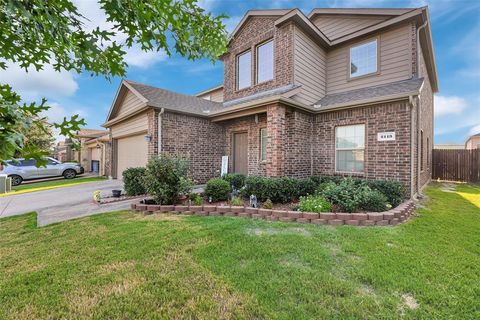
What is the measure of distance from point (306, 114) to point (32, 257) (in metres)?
8.36

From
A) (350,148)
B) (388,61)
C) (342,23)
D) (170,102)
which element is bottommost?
(350,148)

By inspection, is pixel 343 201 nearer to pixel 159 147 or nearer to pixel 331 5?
pixel 159 147

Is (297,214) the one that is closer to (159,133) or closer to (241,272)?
(241,272)

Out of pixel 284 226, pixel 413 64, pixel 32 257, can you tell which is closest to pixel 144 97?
pixel 32 257

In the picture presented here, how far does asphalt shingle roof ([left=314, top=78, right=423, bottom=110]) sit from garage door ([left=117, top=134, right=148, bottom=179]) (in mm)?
7642

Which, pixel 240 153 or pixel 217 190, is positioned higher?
pixel 240 153

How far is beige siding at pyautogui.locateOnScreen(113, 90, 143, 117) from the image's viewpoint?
34.8 ft

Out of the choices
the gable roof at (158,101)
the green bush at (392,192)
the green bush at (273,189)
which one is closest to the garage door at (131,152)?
the gable roof at (158,101)

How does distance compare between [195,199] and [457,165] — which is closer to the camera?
[195,199]

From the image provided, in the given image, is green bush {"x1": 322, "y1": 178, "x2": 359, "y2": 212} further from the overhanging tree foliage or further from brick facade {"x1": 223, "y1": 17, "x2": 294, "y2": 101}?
brick facade {"x1": 223, "y1": 17, "x2": 294, "y2": 101}

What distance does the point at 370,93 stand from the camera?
26.3ft

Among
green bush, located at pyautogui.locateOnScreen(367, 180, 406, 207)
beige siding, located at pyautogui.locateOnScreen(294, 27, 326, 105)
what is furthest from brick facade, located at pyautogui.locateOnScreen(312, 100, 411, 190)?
beige siding, located at pyautogui.locateOnScreen(294, 27, 326, 105)

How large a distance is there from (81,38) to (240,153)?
320 inches

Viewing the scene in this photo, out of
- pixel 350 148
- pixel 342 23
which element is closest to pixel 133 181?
pixel 350 148
